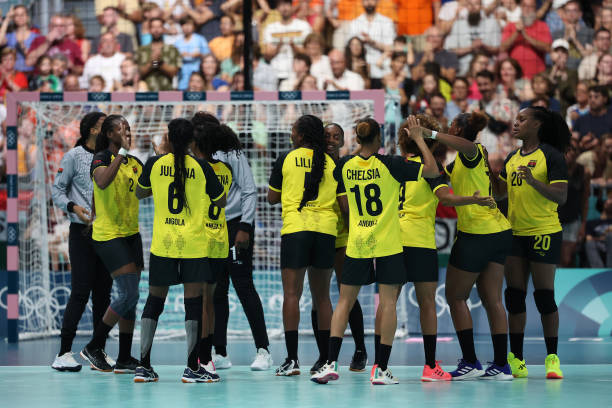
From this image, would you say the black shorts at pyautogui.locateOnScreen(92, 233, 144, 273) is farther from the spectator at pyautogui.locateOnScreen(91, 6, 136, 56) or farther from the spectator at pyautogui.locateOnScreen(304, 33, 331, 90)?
the spectator at pyautogui.locateOnScreen(91, 6, 136, 56)

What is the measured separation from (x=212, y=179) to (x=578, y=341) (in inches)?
216

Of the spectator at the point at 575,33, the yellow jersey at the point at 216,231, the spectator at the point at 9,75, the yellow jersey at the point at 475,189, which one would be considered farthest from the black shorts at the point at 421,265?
the spectator at the point at 9,75

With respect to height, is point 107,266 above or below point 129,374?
above

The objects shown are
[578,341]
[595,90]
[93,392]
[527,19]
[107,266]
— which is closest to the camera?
[93,392]

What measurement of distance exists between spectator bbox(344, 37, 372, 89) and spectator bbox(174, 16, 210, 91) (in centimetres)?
236

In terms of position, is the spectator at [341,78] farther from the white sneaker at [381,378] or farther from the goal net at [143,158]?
the white sneaker at [381,378]

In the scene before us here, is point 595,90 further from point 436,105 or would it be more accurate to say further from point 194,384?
point 194,384

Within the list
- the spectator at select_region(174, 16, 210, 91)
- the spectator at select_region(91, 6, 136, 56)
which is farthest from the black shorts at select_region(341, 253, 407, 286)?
the spectator at select_region(91, 6, 136, 56)

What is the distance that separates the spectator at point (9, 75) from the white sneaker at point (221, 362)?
8061mm

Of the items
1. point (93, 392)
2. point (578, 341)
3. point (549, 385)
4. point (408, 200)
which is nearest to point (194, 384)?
point (93, 392)

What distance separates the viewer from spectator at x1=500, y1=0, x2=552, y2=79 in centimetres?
1395

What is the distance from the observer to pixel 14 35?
48.6 ft

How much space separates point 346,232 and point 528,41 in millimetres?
7664

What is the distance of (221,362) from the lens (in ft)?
26.3
